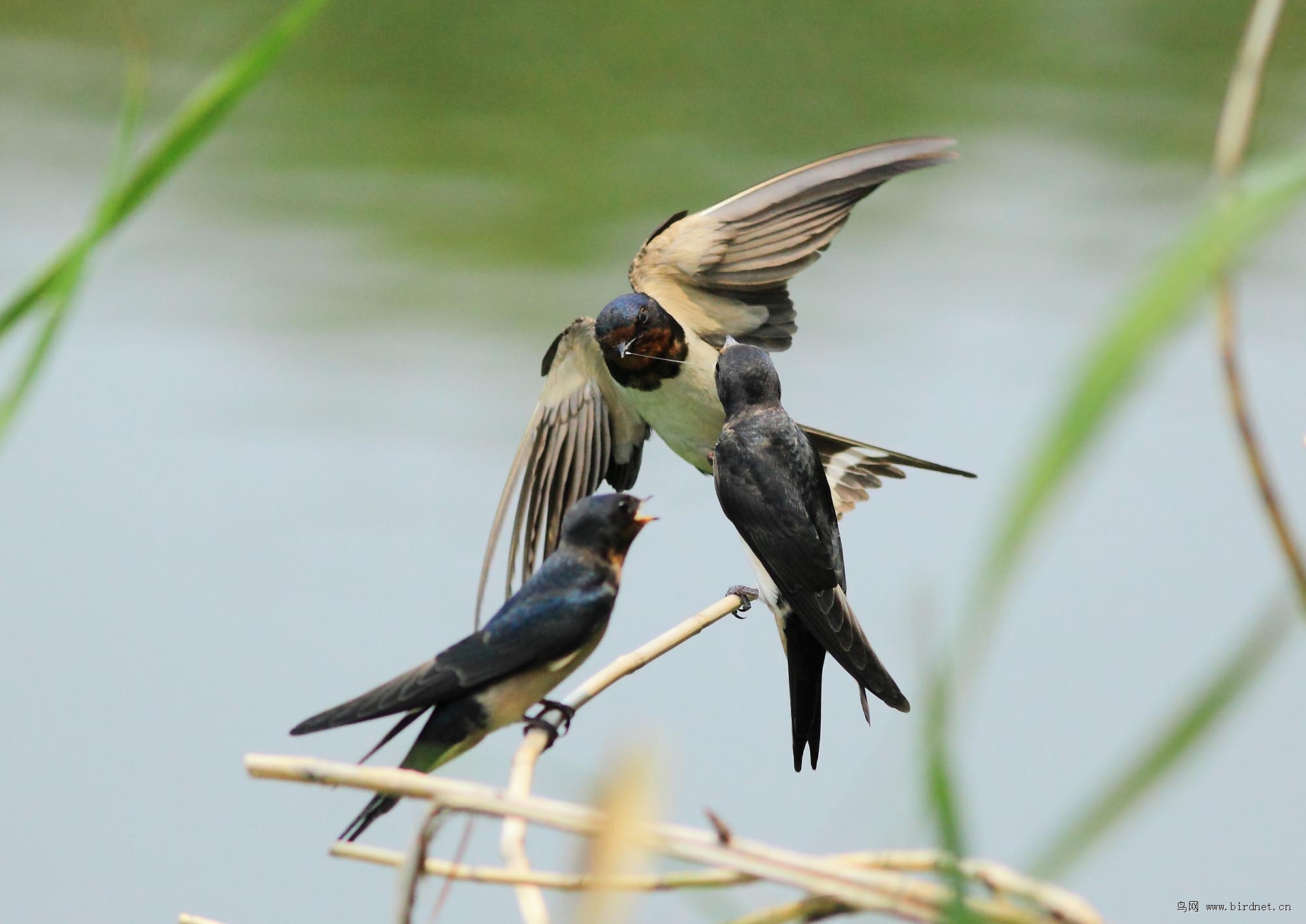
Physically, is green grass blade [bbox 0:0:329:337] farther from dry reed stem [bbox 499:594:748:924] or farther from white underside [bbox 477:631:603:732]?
white underside [bbox 477:631:603:732]

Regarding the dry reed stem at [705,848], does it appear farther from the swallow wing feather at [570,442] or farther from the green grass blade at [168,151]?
the swallow wing feather at [570,442]

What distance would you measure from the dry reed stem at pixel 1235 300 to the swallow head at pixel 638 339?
1.64 meters

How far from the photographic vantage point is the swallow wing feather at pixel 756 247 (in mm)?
2553

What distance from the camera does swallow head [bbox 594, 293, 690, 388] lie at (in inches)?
91.9

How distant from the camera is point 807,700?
1.94 m

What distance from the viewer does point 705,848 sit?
88 cm

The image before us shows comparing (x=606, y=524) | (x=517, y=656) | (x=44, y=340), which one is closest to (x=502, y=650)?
(x=517, y=656)

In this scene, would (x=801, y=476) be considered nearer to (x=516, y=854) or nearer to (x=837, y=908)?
(x=516, y=854)

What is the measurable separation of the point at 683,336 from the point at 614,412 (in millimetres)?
160

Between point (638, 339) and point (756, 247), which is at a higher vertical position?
point (756, 247)

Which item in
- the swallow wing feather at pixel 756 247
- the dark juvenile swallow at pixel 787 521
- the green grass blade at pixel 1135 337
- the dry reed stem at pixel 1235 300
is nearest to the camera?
the green grass blade at pixel 1135 337

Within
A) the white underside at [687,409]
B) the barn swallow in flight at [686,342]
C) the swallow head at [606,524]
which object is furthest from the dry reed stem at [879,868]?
the white underside at [687,409]

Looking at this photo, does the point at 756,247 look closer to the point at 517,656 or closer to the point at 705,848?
the point at 517,656

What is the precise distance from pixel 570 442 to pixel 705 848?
64.6 inches
